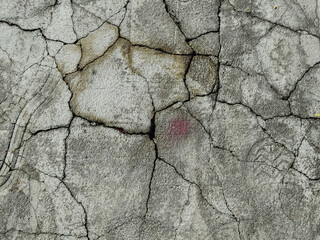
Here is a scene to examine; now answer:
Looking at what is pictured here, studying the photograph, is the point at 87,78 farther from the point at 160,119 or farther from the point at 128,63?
the point at 160,119

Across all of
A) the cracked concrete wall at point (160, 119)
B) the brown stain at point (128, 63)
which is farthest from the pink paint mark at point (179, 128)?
the brown stain at point (128, 63)

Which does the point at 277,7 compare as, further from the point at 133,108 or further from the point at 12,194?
the point at 12,194

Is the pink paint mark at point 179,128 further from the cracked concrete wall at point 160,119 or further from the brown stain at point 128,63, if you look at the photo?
the brown stain at point 128,63

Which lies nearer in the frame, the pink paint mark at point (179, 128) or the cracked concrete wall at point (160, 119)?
the cracked concrete wall at point (160, 119)

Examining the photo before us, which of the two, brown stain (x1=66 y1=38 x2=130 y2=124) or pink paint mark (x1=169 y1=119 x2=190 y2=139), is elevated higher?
brown stain (x1=66 y1=38 x2=130 y2=124)

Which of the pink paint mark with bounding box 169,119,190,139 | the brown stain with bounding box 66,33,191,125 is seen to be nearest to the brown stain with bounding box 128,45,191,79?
the brown stain with bounding box 66,33,191,125

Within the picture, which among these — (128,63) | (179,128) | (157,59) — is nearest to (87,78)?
(128,63)

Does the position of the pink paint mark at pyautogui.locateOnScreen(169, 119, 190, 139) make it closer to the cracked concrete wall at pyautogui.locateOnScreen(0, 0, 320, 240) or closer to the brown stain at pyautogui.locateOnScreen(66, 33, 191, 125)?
the cracked concrete wall at pyautogui.locateOnScreen(0, 0, 320, 240)

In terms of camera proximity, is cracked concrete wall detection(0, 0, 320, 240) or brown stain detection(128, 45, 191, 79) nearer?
cracked concrete wall detection(0, 0, 320, 240)
